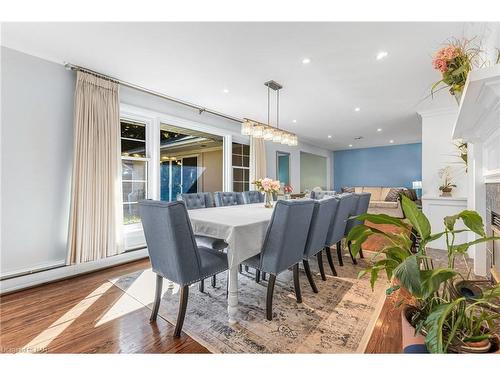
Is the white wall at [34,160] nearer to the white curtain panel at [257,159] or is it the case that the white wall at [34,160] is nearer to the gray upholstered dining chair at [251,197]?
the gray upholstered dining chair at [251,197]

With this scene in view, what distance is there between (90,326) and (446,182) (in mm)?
5478

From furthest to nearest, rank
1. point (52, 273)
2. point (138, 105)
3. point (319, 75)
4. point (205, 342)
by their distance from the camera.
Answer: point (138, 105) < point (319, 75) < point (52, 273) < point (205, 342)

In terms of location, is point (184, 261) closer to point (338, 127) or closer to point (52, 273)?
point (52, 273)

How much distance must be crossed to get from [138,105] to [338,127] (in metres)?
4.49

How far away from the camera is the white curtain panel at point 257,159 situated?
5.59 meters

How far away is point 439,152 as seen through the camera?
14.1 ft

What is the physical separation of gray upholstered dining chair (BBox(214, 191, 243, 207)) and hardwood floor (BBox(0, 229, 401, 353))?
163 cm

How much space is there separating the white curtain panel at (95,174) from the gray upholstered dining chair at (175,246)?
1605 mm

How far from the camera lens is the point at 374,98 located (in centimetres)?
383

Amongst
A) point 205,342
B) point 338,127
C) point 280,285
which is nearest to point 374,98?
point 338,127

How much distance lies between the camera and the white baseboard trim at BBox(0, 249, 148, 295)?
2.41m

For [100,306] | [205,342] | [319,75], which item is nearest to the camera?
[205,342]
